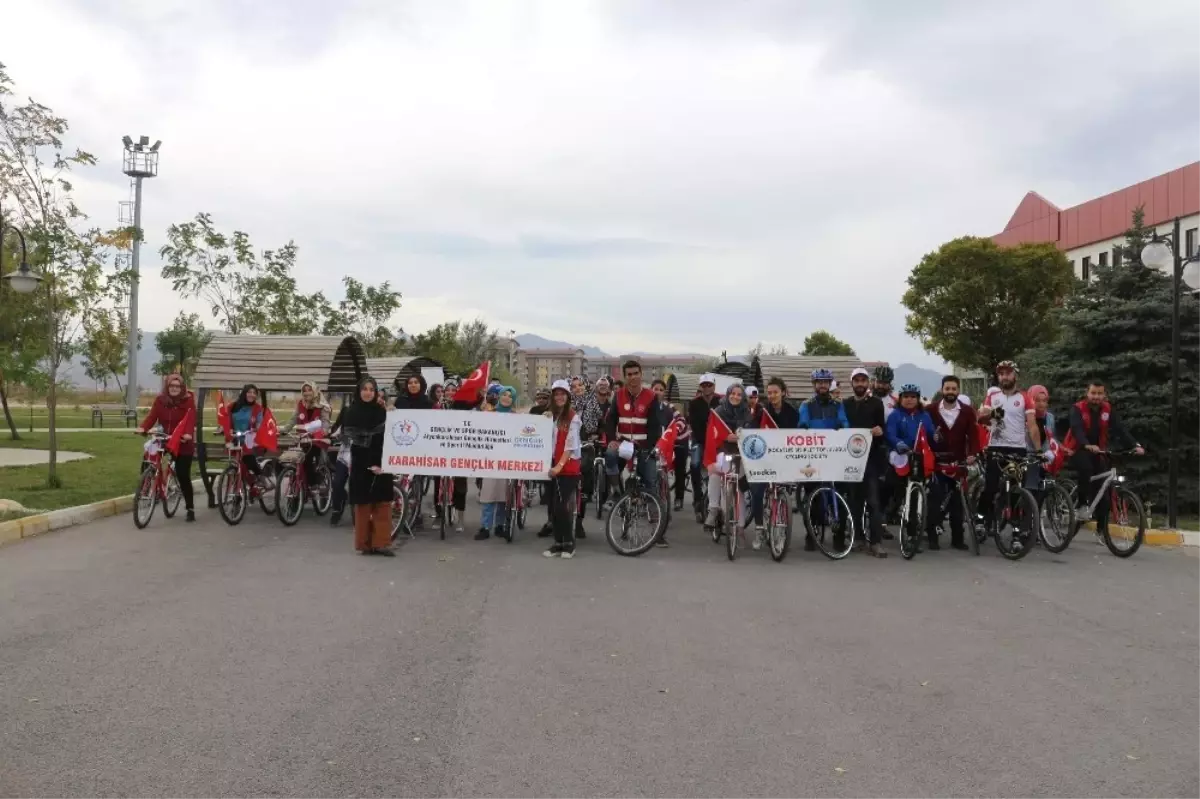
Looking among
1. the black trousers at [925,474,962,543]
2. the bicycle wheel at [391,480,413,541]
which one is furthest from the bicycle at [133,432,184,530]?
the black trousers at [925,474,962,543]

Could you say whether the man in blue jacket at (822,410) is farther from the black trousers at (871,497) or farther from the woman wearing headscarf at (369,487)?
the woman wearing headscarf at (369,487)

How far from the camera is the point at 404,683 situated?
5.84 meters

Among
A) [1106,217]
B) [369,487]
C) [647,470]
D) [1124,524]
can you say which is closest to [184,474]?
[369,487]

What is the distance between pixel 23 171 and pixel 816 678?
53.6ft

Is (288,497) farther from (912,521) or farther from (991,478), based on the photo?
(991,478)

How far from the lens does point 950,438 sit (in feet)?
37.0

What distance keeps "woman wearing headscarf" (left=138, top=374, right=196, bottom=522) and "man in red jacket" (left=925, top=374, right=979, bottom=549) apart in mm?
9268

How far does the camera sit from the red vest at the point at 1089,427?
11.9 metres

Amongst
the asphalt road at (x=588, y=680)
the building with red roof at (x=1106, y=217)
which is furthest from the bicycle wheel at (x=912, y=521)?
the building with red roof at (x=1106, y=217)

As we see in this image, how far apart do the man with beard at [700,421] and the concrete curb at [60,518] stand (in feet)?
26.9

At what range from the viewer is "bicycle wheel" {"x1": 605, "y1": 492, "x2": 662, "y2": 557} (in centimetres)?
1096

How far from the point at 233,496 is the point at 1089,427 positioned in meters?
10.8

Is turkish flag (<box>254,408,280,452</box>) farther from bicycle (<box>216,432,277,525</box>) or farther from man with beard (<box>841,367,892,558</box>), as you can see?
man with beard (<box>841,367,892,558</box>)

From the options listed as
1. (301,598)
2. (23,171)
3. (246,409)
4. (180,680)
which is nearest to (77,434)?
(23,171)
